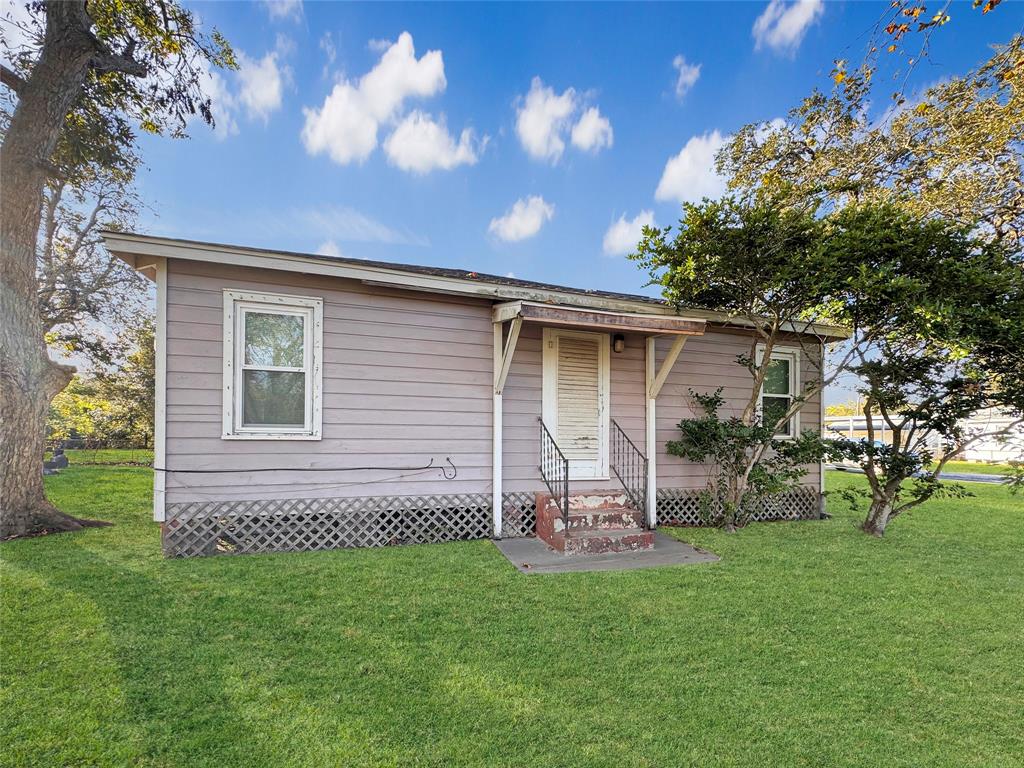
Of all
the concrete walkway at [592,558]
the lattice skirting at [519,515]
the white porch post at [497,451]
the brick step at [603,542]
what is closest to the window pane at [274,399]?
the white porch post at [497,451]

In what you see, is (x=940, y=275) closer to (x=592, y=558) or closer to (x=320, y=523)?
(x=592, y=558)

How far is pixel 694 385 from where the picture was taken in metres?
7.24

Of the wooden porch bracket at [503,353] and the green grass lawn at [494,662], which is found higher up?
the wooden porch bracket at [503,353]

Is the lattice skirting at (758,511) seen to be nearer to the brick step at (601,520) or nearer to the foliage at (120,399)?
the brick step at (601,520)

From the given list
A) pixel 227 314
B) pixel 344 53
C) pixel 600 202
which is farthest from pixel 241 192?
pixel 600 202

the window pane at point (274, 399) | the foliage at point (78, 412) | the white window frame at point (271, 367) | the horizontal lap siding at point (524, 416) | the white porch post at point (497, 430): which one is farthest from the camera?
the foliage at point (78, 412)

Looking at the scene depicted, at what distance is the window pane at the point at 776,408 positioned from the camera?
760 centimetres

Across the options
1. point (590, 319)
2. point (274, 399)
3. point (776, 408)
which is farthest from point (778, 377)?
point (274, 399)

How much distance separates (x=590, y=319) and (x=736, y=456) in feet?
9.56

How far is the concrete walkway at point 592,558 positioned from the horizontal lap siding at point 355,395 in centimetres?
94

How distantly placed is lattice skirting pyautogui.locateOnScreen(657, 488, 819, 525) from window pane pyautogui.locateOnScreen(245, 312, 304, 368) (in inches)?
206

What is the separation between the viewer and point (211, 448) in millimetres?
4902

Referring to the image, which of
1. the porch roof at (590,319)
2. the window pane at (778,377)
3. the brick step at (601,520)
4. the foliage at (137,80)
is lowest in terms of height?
the brick step at (601,520)

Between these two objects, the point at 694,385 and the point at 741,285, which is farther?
the point at 694,385
